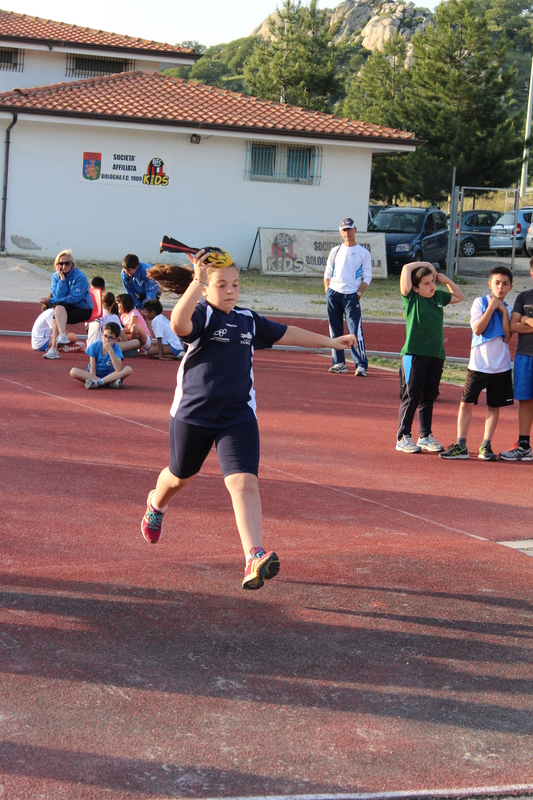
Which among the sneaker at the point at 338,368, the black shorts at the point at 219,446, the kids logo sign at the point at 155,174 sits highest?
the kids logo sign at the point at 155,174

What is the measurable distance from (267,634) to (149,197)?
82.9 feet

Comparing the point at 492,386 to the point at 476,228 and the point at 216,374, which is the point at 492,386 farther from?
the point at 476,228

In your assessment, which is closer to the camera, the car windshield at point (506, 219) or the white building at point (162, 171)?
the white building at point (162, 171)

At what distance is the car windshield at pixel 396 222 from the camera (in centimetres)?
2917

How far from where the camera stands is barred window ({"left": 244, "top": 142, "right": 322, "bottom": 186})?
2900cm

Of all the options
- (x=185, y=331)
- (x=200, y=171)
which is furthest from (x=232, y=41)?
(x=185, y=331)

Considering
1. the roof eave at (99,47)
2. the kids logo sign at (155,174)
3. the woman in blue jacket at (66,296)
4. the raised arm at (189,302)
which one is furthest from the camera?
the roof eave at (99,47)

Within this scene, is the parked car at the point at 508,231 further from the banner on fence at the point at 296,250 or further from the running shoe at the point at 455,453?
the running shoe at the point at 455,453

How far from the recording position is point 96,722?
3557 mm

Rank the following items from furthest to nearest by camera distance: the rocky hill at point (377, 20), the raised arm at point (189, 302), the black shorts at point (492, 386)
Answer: the rocky hill at point (377, 20) → the black shorts at point (492, 386) → the raised arm at point (189, 302)

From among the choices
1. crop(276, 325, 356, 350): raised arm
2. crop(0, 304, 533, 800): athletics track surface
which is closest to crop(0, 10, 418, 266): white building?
crop(0, 304, 533, 800): athletics track surface

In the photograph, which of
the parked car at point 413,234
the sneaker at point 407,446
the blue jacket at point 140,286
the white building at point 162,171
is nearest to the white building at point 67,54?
the white building at point 162,171

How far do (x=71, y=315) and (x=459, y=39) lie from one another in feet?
90.3

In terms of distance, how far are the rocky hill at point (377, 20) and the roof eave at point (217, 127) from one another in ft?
258
